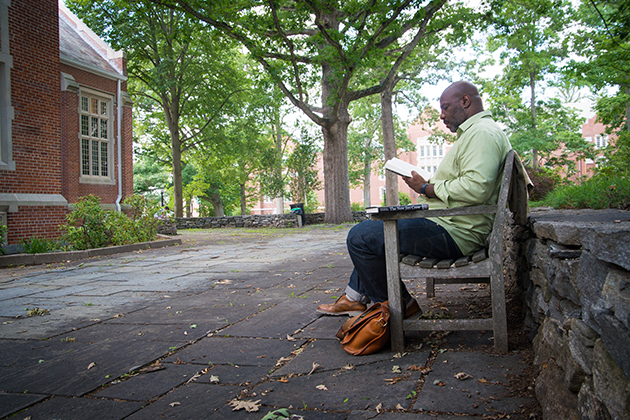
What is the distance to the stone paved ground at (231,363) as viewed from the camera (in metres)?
2.02

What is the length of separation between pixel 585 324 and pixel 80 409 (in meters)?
2.14

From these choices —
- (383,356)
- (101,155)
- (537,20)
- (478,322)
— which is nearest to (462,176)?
(478,322)

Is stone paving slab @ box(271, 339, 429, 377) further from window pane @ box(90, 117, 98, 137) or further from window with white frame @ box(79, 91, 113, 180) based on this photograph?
window pane @ box(90, 117, 98, 137)

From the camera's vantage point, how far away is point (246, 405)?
6.69 ft

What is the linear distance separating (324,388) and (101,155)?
1620 centimetres

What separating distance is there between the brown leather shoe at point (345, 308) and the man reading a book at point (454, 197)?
0.28 metres

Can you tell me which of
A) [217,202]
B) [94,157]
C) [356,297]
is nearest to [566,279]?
[356,297]

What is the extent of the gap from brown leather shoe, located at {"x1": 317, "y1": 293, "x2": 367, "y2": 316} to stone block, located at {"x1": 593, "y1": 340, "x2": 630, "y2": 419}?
80.6 inches

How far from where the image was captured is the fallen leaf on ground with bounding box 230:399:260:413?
2.01 metres

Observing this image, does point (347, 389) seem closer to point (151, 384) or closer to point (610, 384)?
point (151, 384)

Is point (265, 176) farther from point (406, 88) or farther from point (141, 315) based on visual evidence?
point (141, 315)

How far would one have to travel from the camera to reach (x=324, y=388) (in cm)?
221

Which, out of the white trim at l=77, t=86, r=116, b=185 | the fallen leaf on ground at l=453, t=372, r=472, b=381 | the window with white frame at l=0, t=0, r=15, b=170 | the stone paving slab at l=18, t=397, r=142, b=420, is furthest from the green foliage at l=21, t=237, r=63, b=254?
the fallen leaf on ground at l=453, t=372, r=472, b=381

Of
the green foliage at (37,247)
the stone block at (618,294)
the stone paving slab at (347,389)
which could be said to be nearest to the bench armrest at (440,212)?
the stone paving slab at (347,389)
